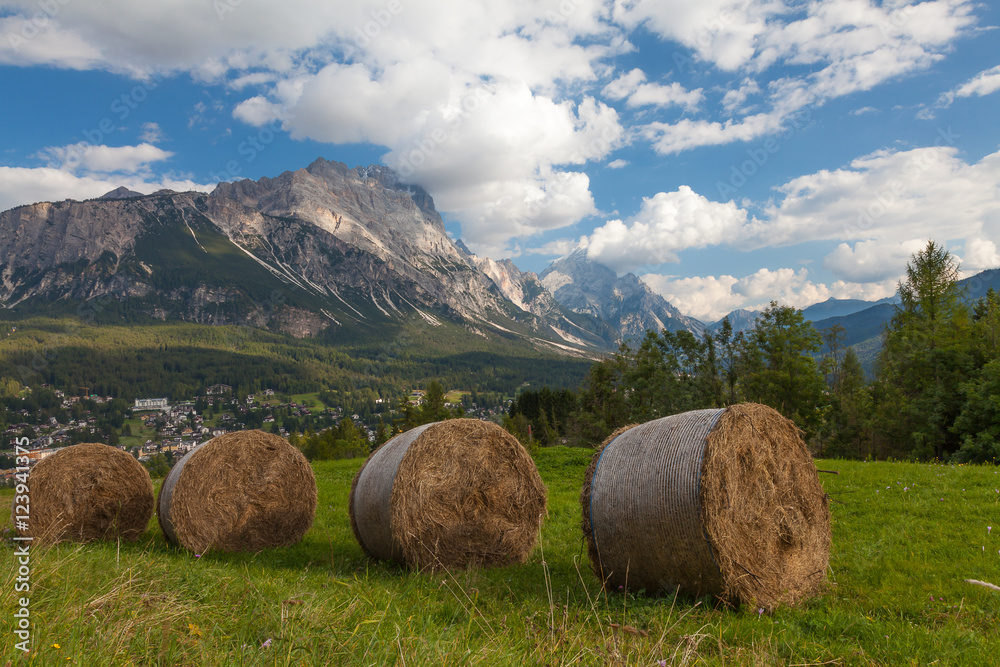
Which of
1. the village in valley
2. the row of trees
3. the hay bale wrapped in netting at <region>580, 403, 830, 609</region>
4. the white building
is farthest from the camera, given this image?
the white building

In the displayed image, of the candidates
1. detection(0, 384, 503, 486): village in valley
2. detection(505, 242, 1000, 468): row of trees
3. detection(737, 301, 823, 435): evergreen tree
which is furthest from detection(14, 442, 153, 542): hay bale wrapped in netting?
detection(0, 384, 503, 486): village in valley

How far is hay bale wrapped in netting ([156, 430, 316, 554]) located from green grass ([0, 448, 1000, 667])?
612 millimetres

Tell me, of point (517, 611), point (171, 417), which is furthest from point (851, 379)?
point (171, 417)

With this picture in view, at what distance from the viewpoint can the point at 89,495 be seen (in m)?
11.7

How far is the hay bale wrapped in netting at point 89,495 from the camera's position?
11.2 meters

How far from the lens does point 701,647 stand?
5227 mm

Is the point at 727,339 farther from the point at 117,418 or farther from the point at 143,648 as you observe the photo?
the point at 117,418

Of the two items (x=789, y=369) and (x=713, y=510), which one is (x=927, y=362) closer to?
(x=789, y=369)

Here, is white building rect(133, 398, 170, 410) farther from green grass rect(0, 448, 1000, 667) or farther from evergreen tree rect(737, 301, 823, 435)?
green grass rect(0, 448, 1000, 667)

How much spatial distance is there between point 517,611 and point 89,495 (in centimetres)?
1115

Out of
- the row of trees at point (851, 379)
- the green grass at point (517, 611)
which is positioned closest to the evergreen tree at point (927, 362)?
the row of trees at point (851, 379)

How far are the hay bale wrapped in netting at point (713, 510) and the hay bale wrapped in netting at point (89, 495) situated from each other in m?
11.1

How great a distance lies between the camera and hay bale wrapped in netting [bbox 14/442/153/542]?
36.8ft

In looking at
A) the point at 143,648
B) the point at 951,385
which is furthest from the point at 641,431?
the point at 951,385
